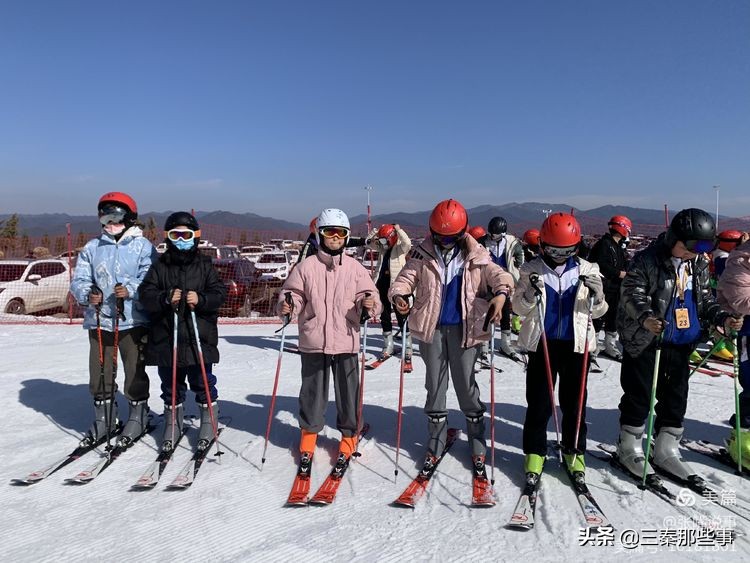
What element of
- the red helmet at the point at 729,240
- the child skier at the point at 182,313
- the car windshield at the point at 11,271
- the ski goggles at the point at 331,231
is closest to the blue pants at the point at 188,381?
the child skier at the point at 182,313

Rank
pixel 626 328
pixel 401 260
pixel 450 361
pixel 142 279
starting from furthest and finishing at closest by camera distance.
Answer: pixel 401 260 → pixel 142 279 → pixel 450 361 → pixel 626 328

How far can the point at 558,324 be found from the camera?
3.46 m

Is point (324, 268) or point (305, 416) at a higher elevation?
point (324, 268)

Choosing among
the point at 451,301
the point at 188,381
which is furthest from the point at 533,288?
the point at 188,381

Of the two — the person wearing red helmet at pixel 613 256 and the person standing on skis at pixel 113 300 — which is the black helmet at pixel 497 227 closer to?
the person wearing red helmet at pixel 613 256

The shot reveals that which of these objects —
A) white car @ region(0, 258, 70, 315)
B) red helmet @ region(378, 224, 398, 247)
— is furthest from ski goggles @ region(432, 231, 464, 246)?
white car @ region(0, 258, 70, 315)

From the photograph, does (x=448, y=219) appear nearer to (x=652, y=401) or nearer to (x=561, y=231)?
(x=561, y=231)

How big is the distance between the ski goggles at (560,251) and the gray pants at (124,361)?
347cm

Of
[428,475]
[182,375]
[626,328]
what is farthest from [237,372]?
[626,328]

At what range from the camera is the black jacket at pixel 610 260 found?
6980 millimetres

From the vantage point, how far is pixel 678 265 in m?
3.50

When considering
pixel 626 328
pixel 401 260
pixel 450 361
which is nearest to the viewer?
pixel 626 328

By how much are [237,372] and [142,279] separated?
9.85 feet

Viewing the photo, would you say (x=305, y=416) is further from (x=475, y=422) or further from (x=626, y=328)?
(x=626, y=328)
